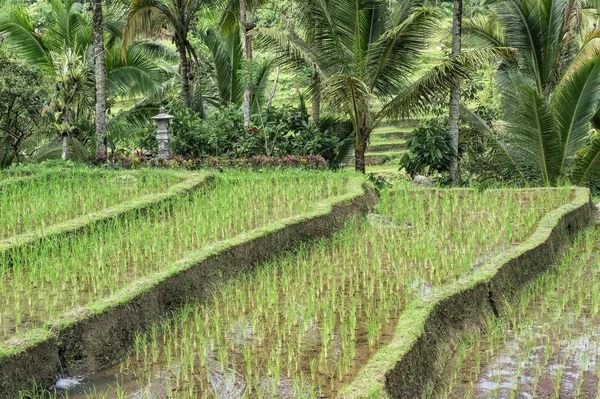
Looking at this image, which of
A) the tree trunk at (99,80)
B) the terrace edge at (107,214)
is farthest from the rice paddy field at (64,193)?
the tree trunk at (99,80)

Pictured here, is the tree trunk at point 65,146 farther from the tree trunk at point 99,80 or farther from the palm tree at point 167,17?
the palm tree at point 167,17

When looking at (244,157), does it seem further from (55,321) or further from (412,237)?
(55,321)

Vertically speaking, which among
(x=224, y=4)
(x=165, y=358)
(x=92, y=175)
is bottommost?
(x=165, y=358)

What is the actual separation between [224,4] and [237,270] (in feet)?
31.2

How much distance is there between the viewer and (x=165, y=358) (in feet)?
16.6

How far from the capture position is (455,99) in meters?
12.4

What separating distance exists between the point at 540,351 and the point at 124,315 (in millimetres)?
2524

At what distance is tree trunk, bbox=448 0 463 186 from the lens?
1221 centimetres

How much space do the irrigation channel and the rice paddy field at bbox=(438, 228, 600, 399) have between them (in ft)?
1.77

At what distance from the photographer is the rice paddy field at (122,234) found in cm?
573

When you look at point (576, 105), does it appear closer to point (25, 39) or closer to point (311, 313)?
point (311, 313)

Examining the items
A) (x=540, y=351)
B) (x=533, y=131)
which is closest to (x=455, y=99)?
(x=533, y=131)

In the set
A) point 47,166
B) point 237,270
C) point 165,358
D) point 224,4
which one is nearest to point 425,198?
point 237,270

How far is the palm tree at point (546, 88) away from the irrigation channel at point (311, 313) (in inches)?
120
